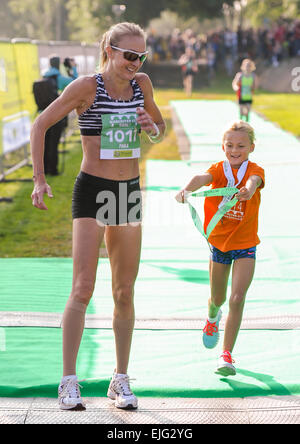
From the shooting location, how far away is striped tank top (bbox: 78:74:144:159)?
3.90 m

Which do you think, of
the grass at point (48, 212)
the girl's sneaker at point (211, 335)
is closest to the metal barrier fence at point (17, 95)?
the grass at point (48, 212)

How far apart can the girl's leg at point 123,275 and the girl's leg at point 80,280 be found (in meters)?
0.13

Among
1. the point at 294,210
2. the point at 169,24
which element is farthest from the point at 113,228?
the point at 169,24

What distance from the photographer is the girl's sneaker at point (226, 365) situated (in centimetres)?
453

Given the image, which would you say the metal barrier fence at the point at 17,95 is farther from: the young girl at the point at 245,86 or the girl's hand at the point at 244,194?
the girl's hand at the point at 244,194

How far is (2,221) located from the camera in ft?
33.9

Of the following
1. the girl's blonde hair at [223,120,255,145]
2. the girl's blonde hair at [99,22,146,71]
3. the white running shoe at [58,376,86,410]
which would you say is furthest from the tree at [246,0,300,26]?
the white running shoe at [58,376,86,410]

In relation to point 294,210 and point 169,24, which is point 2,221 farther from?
point 169,24

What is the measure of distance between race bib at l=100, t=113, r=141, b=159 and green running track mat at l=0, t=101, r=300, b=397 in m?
1.38

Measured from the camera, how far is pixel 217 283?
476cm

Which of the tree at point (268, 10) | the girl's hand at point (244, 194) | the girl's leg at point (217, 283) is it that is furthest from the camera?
the tree at point (268, 10)

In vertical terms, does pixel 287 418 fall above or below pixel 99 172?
below
